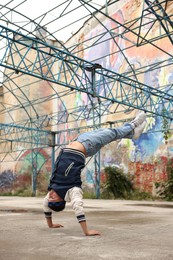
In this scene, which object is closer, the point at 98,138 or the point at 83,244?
the point at 83,244

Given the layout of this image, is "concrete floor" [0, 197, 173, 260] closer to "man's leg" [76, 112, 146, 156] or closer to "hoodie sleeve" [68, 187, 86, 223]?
"hoodie sleeve" [68, 187, 86, 223]

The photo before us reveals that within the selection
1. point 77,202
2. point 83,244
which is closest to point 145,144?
point 77,202

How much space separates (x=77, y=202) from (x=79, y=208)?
75 millimetres

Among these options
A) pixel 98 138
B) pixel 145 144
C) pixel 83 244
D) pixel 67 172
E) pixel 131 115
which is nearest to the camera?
pixel 83 244

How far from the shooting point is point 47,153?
90.1 feet

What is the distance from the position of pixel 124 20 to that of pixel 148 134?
25.1 ft

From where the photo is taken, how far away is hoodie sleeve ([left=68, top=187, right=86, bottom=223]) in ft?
12.6

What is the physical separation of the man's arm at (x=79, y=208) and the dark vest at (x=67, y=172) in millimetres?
97

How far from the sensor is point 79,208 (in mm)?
3873

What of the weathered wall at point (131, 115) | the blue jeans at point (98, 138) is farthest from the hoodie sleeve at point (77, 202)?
the weathered wall at point (131, 115)

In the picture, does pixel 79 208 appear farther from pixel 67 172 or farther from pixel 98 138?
pixel 98 138

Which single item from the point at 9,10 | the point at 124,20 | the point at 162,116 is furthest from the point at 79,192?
the point at 124,20

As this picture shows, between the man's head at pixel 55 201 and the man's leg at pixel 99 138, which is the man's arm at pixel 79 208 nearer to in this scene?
the man's head at pixel 55 201

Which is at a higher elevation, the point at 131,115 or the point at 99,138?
the point at 131,115
